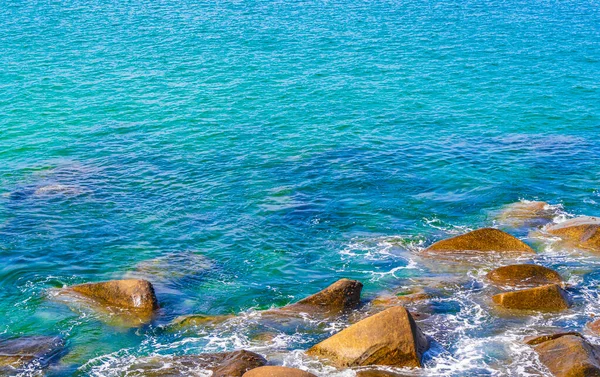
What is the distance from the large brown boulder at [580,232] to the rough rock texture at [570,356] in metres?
10.7

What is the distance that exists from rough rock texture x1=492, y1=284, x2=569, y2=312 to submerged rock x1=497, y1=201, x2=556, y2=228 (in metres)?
9.05

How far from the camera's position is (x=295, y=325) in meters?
28.3

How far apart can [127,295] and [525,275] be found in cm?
1633

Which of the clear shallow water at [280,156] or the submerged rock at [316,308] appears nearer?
the submerged rock at [316,308]

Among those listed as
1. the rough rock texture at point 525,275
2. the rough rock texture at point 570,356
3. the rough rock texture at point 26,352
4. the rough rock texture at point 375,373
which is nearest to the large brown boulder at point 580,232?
the rough rock texture at point 525,275

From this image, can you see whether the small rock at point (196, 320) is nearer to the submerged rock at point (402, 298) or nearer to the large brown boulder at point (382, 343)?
the large brown boulder at point (382, 343)

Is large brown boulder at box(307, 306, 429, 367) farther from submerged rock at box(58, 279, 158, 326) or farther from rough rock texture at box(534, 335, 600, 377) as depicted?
submerged rock at box(58, 279, 158, 326)

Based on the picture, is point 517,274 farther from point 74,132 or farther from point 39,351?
point 74,132

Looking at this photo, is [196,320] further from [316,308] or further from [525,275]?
[525,275]

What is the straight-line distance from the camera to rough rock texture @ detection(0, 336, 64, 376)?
82.8 feet

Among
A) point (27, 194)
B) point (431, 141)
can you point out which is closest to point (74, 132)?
point (27, 194)

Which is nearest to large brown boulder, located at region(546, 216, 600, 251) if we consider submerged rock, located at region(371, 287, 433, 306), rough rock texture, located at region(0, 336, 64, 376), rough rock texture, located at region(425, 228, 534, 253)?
rough rock texture, located at region(425, 228, 534, 253)

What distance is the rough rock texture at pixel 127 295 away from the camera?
29375 millimetres

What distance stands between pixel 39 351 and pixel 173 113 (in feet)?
99.1
